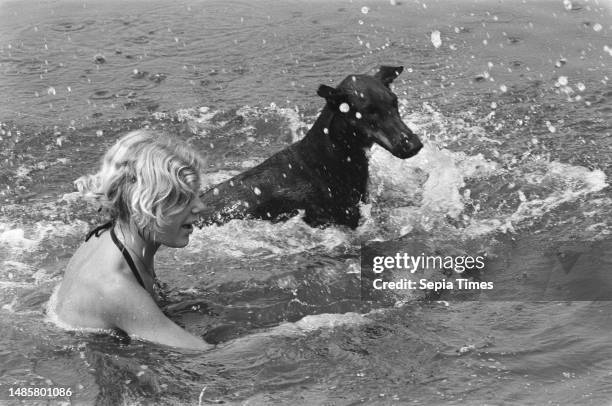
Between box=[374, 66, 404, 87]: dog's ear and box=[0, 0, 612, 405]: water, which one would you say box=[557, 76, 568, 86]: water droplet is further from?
box=[374, 66, 404, 87]: dog's ear

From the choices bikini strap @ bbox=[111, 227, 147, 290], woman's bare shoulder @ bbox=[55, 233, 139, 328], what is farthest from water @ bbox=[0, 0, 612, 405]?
bikini strap @ bbox=[111, 227, 147, 290]

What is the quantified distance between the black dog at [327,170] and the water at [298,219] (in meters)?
0.16

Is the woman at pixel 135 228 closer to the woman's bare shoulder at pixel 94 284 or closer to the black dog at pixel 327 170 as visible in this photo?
the woman's bare shoulder at pixel 94 284

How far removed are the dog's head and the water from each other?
2.29ft

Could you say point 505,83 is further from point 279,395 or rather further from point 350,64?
point 279,395

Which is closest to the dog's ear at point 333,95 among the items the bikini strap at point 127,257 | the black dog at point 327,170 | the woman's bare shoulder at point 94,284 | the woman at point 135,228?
the black dog at point 327,170

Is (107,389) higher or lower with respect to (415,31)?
lower

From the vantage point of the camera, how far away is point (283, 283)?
231 inches

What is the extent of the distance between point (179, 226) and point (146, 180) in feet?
1.03

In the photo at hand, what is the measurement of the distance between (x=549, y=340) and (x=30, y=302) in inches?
117

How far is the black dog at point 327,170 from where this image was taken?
6.71 metres

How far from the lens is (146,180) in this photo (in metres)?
4.33

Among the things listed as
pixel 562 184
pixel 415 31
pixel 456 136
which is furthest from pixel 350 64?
pixel 562 184

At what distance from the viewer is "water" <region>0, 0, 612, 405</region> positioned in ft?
15.0
